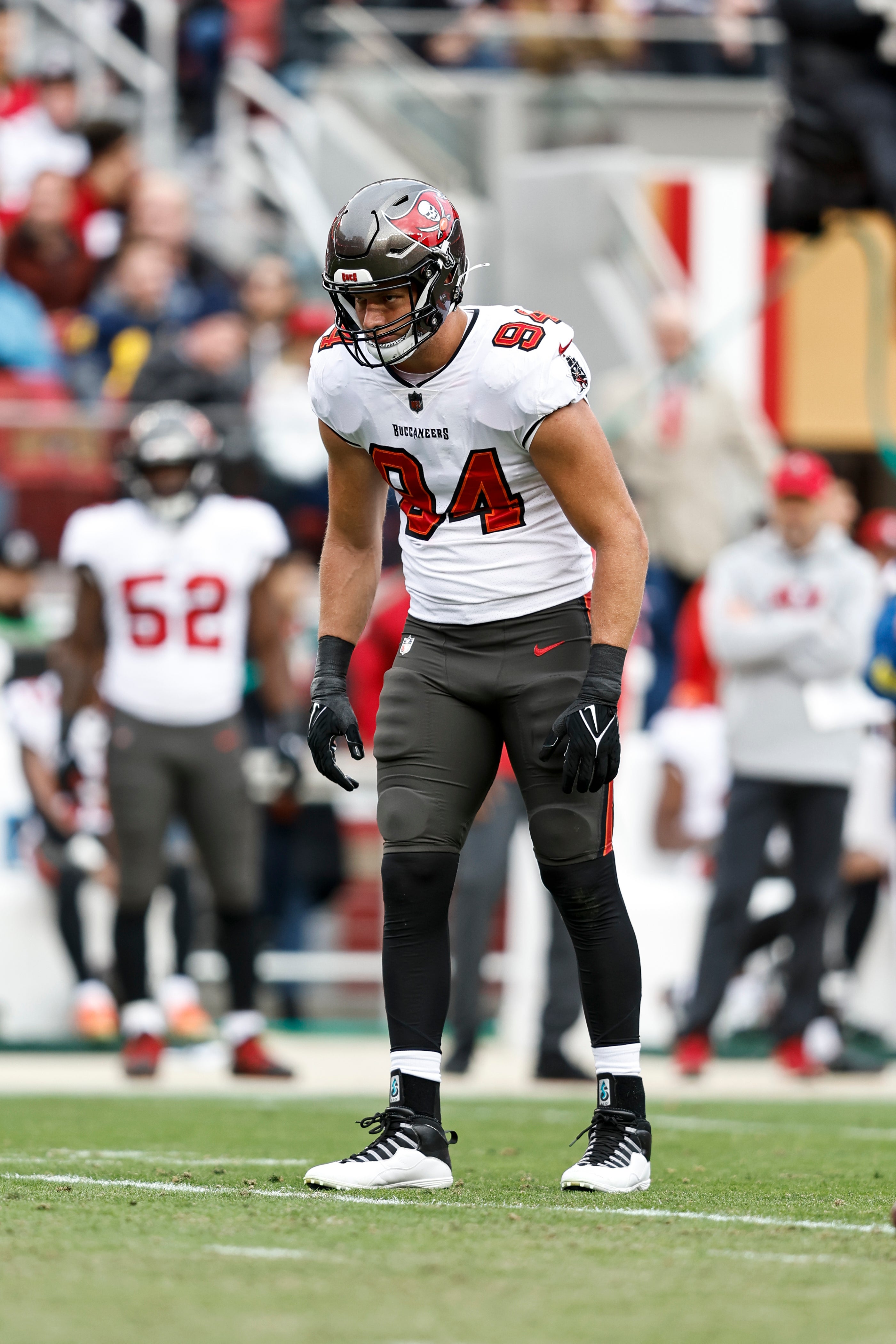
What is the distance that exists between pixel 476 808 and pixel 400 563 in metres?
5.93

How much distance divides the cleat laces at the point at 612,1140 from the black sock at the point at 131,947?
11.8ft

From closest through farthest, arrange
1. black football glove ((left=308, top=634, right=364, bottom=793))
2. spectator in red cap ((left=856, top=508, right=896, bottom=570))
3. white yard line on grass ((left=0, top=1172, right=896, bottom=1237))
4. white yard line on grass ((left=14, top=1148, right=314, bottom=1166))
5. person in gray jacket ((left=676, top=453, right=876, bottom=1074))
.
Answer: white yard line on grass ((left=0, top=1172, right=896, bottom=1237))
black football glove ((left=308, top=634, right=364, bottom=793))
white yard line on grass ((left=14, top=1148, right=314, bottom=1166))
person in gray jacket ((left=676, top=453, right=876, bottom=1074))
spectator in red cap ((left=856, top=508, right=896, bottom=570))

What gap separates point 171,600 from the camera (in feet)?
27.3

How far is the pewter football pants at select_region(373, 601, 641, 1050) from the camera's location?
4859 millimetres

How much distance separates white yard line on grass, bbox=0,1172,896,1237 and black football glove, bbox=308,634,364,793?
86 centimetres

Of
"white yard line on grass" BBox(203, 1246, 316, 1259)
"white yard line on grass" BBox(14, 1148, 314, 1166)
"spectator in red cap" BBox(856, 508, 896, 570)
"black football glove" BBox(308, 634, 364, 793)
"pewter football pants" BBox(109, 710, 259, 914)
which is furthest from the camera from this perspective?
"spectator in red cap" BBox(856, 508, 896, 570)

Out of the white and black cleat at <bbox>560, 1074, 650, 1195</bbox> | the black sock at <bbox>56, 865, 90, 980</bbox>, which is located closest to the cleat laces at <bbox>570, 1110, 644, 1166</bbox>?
the white and black cleat at <bbox>560, 1074, 650, 1195</bbox>

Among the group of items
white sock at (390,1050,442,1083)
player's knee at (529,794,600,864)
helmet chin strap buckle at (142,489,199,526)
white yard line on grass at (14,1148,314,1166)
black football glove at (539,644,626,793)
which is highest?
helmet chin strap buckle at (142,489,199,526)

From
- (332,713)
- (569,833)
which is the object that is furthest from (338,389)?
(569,833)

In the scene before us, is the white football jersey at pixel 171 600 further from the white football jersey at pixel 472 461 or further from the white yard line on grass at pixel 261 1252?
the white yard line on grass at pixel 261 1252

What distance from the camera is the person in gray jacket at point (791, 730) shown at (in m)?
8.54

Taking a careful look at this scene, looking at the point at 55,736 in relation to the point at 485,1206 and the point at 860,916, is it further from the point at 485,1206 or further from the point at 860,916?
the point at 485,1206

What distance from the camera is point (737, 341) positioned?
52.1 ft

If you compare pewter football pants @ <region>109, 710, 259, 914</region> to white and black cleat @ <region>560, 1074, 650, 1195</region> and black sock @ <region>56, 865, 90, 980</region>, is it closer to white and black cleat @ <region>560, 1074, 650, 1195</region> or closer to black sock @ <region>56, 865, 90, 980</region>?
black sock @ <region>56, 865, 90, 980</region>
